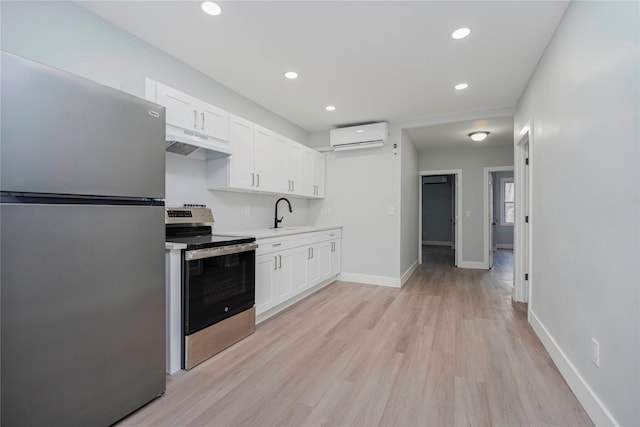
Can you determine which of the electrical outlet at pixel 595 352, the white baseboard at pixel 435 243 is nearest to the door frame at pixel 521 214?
the electrical outlet at pixel 595 352

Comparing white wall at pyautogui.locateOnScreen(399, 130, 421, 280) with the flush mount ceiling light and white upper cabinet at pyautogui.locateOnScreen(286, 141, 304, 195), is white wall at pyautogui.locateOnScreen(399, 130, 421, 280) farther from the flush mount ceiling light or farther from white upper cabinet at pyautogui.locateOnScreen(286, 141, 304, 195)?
white upper cabinet at pyautogui.locateOnScreen(286, 141, 304, 195)

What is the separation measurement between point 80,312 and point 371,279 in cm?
387

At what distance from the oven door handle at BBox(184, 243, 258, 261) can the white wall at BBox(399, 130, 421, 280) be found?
2.76 m

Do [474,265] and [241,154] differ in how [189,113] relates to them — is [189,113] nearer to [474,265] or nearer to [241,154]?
[241,154]

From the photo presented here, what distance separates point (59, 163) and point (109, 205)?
0.29m

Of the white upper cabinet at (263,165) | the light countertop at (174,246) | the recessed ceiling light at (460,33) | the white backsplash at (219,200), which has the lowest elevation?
the light countertop at (174,246)

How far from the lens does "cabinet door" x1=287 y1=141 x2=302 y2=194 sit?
4.07 metres

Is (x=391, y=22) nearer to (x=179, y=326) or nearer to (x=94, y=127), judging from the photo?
(x=94, y=127)

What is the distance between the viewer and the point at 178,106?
96.7 inches

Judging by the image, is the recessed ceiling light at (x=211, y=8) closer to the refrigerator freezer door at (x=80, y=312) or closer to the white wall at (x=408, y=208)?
the refrigerator freezer door at (x=80, y=312)

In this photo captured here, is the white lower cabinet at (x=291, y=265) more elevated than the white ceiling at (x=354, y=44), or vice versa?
the white ceiling at (x=354, y=44)

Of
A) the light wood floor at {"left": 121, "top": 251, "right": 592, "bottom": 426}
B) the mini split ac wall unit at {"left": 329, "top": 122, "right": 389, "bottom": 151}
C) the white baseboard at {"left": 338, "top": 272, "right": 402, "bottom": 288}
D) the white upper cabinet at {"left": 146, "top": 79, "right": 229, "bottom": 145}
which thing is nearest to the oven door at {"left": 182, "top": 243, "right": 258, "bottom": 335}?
the light wood floor at {"left": 121, "top": 251, "right": 592, "bottom": 426}

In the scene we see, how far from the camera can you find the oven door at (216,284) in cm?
213

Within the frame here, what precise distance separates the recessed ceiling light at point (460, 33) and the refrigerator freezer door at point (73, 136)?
89.6 inches
